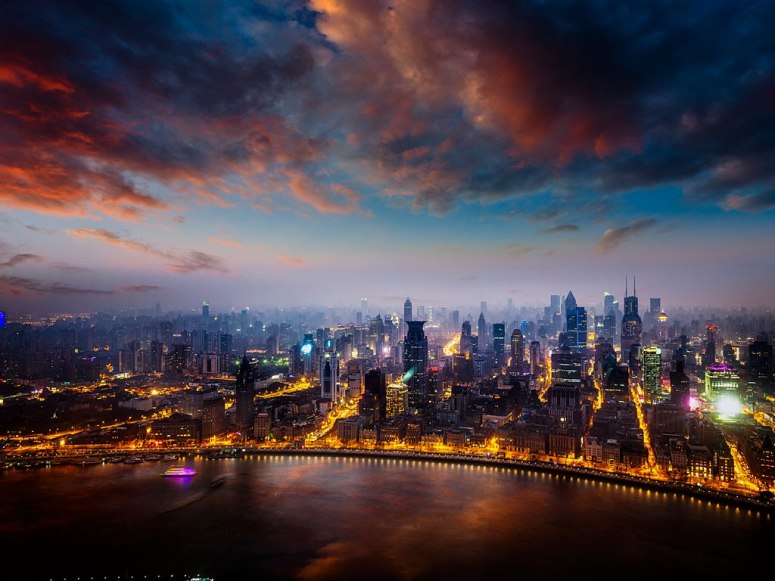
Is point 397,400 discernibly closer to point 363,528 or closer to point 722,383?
point 363,528

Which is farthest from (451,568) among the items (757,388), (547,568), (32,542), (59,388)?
(59,388)

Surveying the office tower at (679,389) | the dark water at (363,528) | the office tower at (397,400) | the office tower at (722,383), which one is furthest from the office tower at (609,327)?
the dark water at (363,528)

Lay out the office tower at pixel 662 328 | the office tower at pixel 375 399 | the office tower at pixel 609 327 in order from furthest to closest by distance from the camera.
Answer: the office tower at pixel 609 327, the office tower at pixel 662 328, the office tower at pixel 375 399

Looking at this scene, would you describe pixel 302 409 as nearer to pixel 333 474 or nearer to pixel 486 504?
pixel 333 474

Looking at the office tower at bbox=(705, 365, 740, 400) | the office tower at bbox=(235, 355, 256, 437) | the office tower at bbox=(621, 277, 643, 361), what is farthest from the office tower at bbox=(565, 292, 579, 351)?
the office tower at bbox=(235, 355, 256, 437)

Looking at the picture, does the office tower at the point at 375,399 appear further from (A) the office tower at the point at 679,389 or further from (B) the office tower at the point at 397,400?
(A) the office tower at the point at 679,389

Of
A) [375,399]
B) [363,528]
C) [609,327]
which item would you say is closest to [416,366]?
[375,399]

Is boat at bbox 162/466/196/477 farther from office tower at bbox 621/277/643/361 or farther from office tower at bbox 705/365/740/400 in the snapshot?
office tower at bbox 621/277/643/361
